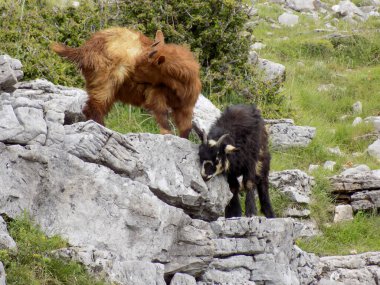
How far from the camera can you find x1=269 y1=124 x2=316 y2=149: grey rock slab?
12.5 m

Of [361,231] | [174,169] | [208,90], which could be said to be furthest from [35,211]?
[208,90]

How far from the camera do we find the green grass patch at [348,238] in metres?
9.91

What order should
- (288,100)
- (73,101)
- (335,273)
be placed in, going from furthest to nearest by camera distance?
1. (288,100)
2. (73,101)
3. (335,273)

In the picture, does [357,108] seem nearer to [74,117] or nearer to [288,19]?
[288,19]

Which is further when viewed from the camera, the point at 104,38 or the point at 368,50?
the point at 368,50

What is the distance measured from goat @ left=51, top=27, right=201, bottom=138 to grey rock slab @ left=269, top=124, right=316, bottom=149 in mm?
3805

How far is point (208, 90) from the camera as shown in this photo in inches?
521

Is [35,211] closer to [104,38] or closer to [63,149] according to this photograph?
[63,149]

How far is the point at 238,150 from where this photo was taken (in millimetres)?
8766

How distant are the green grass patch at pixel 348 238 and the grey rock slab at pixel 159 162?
6.58ft

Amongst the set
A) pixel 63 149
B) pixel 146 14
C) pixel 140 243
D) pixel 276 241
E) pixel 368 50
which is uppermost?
pixel 63 149

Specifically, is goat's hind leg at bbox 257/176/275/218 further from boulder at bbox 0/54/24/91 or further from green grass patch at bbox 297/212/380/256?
boulder at bbox 0/54/24/91

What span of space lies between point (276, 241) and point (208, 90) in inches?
224

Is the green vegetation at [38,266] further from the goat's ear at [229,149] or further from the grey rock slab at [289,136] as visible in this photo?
the grey rock slab at [289,136]
